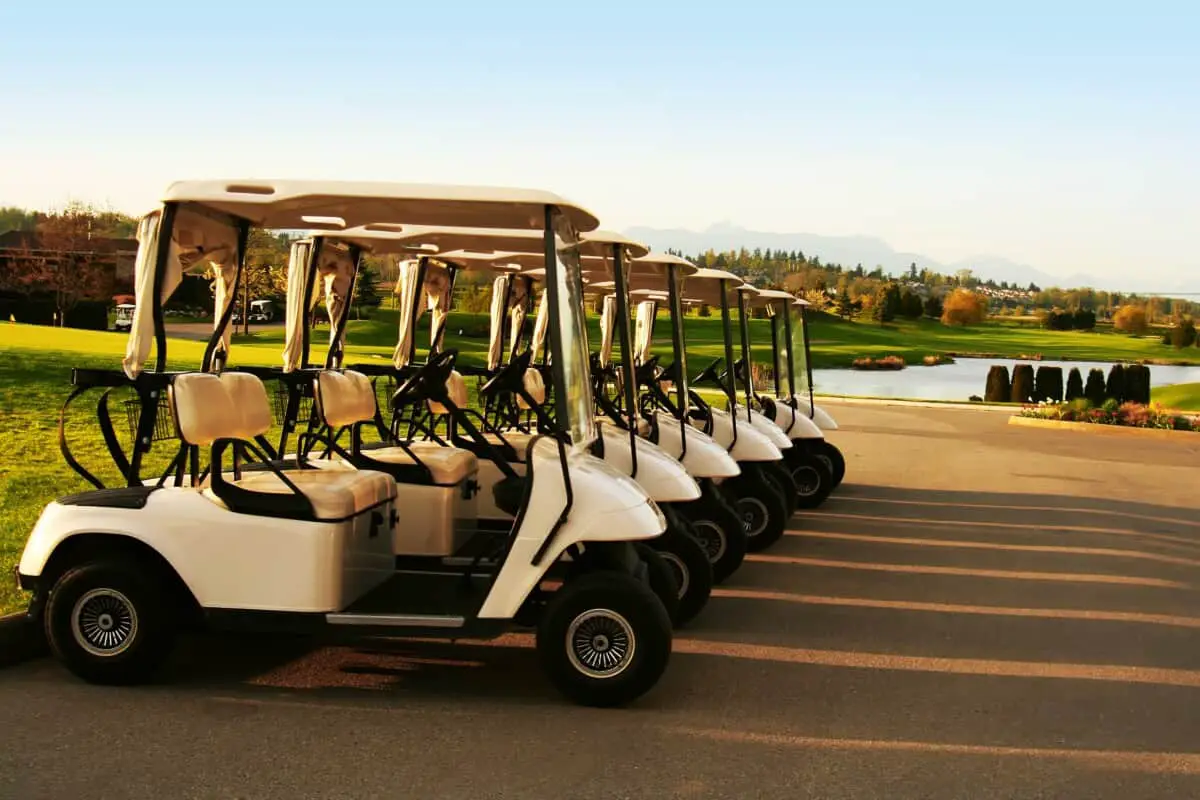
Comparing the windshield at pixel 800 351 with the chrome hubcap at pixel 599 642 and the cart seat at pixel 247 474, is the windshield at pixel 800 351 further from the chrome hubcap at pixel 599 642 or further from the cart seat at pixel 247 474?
the chrome hubcap at pixel 599 642

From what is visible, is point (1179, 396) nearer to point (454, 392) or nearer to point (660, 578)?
point (454, 392)

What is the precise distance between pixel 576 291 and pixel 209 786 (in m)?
2.89

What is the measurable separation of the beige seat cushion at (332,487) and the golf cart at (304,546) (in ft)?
0.06

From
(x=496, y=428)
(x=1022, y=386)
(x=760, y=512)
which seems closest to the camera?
(x=496, y=428)

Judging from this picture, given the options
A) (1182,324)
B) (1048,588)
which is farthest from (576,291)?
(1182,324)

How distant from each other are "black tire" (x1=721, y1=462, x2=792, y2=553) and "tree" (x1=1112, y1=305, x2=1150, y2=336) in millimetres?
128674

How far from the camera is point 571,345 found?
5969 mm

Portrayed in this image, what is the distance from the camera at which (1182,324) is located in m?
83.6

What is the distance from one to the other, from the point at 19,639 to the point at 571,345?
2.85 m

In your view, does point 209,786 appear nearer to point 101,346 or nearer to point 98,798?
point 98,798

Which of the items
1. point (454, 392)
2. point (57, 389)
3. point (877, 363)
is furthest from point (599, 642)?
point (877, 363)

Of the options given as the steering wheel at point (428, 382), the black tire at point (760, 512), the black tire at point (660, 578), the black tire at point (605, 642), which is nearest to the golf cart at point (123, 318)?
the black tire at point (760, 512)

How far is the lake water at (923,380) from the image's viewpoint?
4250 cm

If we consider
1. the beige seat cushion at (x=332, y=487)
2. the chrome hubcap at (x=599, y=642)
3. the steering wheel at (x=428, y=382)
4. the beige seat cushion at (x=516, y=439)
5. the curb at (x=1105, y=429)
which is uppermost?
the steering wheel at (x=428, y=382)
